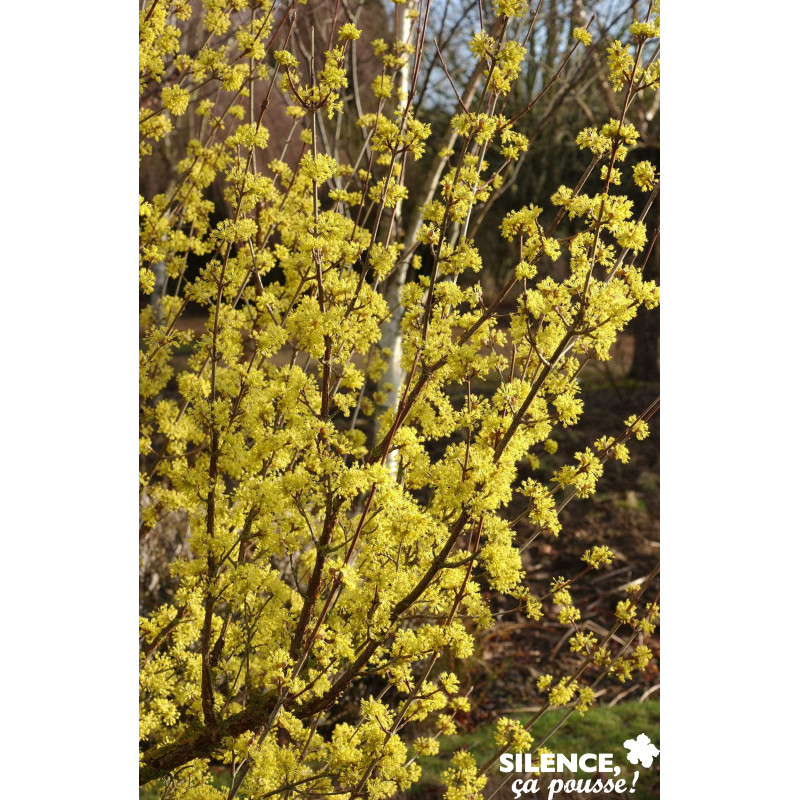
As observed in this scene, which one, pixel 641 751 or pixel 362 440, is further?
pixel 641 751

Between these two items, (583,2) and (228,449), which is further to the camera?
(583,2)

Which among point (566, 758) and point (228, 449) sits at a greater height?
point (228, 449)

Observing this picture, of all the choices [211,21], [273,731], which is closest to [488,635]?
[273,731]

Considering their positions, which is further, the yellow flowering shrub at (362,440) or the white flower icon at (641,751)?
the white flower icon at (641,751)

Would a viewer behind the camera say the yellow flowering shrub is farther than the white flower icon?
No

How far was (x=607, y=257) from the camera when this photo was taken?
1.69 meters

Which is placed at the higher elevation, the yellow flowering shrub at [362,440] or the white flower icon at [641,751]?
the yellow flowering shrub at [362,440]

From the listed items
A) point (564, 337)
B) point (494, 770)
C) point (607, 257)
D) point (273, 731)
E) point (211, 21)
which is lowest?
point (494, 770)

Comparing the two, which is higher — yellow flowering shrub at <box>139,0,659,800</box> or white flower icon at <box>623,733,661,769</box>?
yellow flowering shrub at <box>139,0,659,800</box>

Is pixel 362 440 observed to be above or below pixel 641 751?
above

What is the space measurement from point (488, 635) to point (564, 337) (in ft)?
8.43

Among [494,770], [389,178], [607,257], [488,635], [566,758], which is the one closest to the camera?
[607,257]
